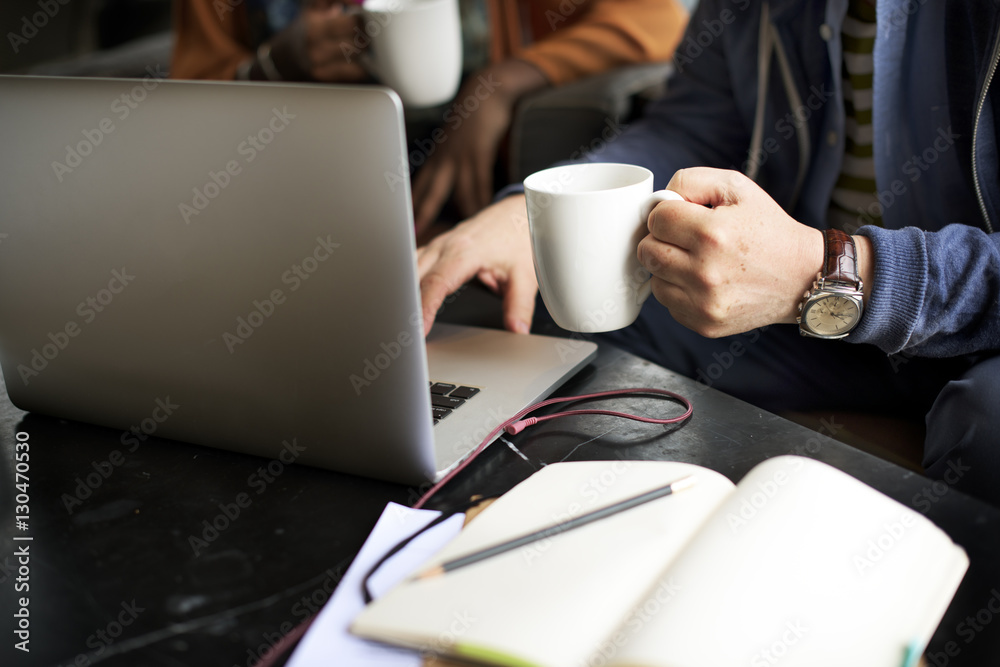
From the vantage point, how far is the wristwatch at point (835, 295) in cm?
66

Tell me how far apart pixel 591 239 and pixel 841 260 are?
0.76 feet

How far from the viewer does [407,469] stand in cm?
56

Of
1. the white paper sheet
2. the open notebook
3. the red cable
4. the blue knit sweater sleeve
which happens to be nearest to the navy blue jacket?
the blue knit sweater sleeve

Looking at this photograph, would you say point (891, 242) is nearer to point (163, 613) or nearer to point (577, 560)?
point (577, 560)

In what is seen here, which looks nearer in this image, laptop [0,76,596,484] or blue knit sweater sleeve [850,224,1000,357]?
laptop [0,76,596,484]

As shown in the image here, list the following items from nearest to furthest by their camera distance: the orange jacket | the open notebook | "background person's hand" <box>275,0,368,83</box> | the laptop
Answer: the open notebook → the laptop → "background person's hand" <box>275,0,368,83</box> → the orange jacket

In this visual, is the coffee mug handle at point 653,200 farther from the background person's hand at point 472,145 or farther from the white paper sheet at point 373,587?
the background person's hand at point 472,145

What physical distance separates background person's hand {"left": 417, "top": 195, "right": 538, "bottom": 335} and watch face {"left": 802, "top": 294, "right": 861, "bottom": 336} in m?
0.29

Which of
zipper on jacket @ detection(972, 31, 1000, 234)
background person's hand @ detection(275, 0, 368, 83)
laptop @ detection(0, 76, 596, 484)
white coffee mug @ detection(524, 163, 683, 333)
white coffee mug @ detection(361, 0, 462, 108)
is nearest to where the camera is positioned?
laptop @ detection(0, 76, 596, 484)

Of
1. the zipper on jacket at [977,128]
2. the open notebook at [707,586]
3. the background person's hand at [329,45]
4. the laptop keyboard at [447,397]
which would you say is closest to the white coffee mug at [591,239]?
the laptop keyboard at [447,397]

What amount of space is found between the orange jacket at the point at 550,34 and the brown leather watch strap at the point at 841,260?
1124mm

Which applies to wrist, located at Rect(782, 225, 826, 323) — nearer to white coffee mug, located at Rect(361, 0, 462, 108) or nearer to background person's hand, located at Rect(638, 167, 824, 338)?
background person's hand, located at Rect(638, 167, 824, 338)

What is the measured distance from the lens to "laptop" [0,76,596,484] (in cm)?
49

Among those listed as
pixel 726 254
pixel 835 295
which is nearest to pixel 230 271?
pixel 726 254
